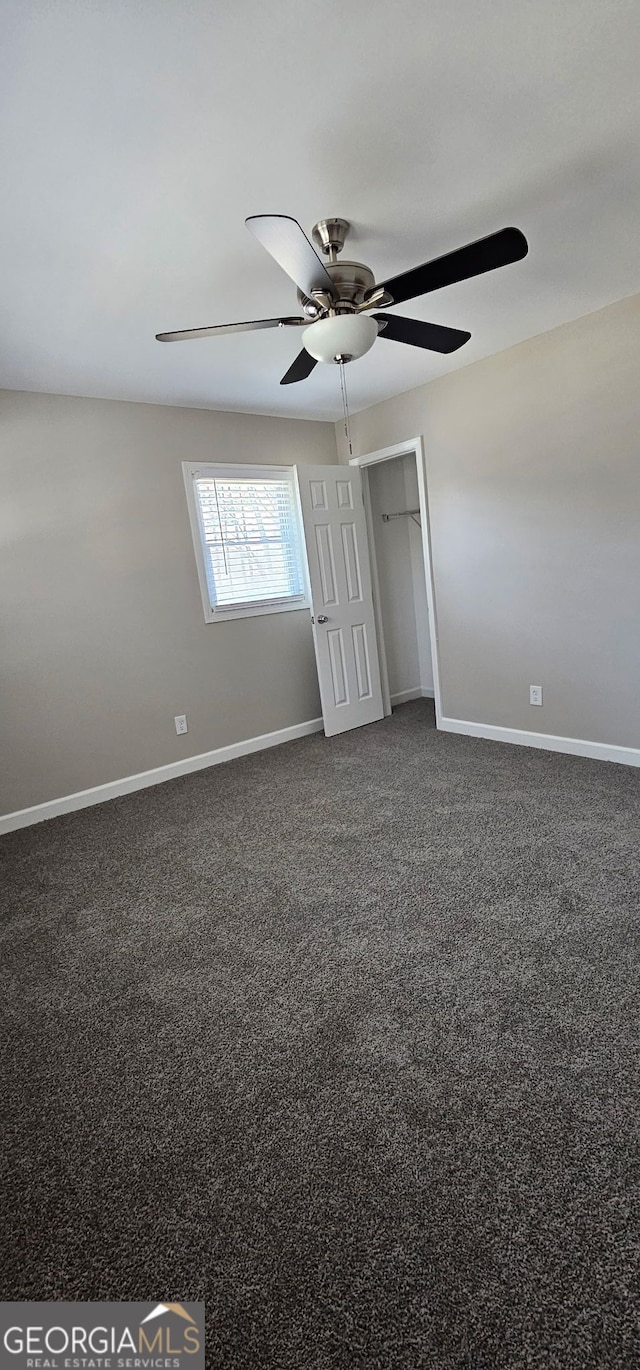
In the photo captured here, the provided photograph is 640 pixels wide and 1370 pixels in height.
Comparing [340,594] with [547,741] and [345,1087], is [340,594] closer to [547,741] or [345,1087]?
[547,741]

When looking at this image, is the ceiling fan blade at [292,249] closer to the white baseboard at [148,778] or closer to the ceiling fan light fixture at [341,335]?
the ceiling fan light fixture at [341,335]

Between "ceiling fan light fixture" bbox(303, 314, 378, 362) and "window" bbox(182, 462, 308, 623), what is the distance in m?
2.27

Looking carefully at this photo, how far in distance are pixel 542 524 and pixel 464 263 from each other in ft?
6.99

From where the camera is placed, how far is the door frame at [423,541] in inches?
172

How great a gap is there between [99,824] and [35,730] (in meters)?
0.69

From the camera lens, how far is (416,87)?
5.27 ft

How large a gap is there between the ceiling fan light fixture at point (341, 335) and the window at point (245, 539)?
2.27 meters

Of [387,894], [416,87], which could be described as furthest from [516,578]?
[416,87]

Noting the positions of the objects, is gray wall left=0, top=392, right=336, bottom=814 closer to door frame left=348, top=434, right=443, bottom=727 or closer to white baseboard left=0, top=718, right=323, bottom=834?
white baseboard left=0, top=718, right=323, bottom=834

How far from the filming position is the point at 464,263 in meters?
1.83

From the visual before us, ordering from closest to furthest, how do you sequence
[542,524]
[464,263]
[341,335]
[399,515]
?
1. [464,263]
2. [341,335]
3. [542,524]
4. [399,515]

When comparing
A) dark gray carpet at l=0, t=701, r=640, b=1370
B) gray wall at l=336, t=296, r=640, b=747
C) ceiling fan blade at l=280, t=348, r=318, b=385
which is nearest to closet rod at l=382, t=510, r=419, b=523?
gray wall at l=336, t=296, r=640, b=747

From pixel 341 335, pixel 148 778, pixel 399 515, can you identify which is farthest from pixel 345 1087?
pixel 399 515

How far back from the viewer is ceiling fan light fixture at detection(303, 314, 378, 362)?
2.00 meters
